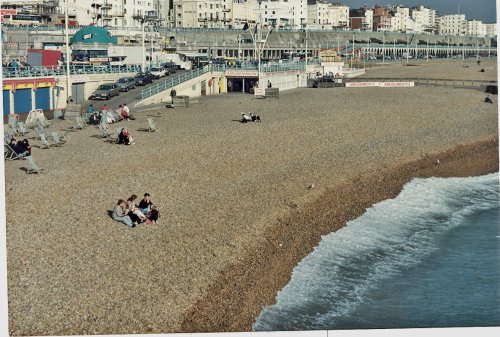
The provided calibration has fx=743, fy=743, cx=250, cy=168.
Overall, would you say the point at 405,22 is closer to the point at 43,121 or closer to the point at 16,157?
the point at 43,121

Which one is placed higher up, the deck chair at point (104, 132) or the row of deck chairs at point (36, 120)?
the row of deck chairs at point (36, 120)

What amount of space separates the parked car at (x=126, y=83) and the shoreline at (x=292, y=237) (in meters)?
16.9

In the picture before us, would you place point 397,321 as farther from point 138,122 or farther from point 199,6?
point 199,6

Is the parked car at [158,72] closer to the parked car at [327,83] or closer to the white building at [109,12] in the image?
the parked car at [327,83]

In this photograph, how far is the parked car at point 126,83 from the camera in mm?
36094

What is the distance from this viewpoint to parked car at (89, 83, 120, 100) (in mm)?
33375

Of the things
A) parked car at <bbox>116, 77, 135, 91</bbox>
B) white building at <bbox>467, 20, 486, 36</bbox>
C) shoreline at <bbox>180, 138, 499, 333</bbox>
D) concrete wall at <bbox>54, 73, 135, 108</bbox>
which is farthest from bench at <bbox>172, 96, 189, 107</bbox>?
white building at <bbox>467, 20, 486, 36</bbox>

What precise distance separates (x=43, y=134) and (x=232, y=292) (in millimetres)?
10820

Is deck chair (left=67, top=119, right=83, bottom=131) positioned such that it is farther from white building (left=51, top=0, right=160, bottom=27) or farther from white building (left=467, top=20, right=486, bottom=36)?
white building (left=467, top=20, right=486, bottom=36)

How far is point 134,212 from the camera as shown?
1462 cm

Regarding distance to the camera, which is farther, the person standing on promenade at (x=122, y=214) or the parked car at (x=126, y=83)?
the parked car at (x=126, y=83)

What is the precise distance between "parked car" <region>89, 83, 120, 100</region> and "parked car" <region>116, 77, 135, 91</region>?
80 cm

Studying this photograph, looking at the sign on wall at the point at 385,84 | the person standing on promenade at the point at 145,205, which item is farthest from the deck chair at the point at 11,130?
the sign on wall at the point at 385,84

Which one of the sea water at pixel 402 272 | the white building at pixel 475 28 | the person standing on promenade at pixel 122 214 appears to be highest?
the white building at pixel 475 28
